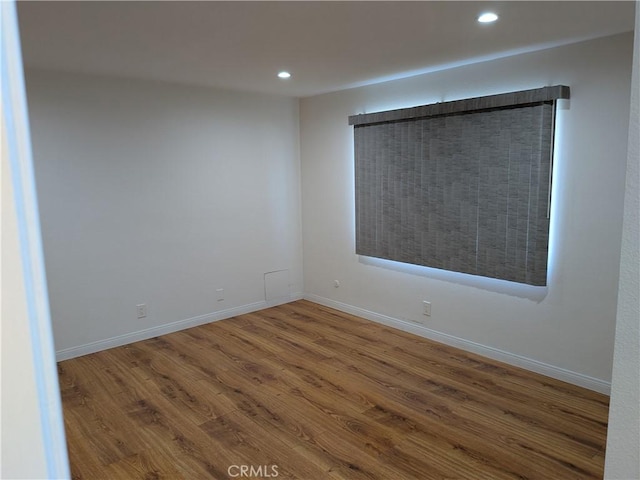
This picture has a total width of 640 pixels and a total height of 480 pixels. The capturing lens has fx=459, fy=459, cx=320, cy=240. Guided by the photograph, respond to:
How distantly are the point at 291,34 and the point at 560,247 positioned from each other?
2.39 m

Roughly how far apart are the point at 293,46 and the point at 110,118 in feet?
6.49

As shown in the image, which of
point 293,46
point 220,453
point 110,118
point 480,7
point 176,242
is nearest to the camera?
point 480,7

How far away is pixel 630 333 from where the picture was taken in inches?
27.1

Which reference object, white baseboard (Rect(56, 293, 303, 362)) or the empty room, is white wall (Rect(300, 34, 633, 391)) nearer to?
the empty room

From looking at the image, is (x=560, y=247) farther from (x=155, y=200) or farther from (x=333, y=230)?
(x=155, y=200)

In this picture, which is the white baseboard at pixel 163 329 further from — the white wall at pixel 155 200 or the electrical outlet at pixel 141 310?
the electrical outlet at pixel 141 310

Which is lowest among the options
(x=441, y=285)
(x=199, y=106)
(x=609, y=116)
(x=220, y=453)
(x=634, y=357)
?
(x=220, y=453)

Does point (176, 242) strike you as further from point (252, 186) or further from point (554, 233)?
point (554, 233)

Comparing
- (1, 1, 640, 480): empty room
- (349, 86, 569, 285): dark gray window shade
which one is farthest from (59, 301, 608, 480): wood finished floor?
(349, 86, 569, 285): dark gray window shade

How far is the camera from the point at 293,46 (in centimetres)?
301

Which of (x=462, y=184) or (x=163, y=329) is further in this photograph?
(x=163, y=329)

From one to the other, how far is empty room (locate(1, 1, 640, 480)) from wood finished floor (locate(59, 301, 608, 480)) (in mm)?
21

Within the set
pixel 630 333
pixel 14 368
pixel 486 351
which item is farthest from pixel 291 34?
pixel 486 351

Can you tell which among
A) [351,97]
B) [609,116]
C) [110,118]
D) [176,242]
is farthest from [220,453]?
[351,97]
